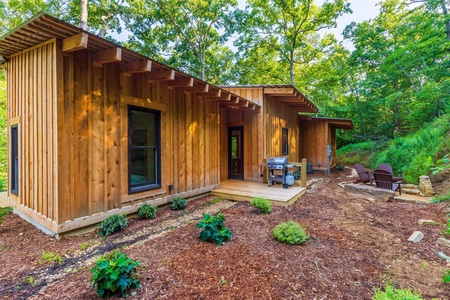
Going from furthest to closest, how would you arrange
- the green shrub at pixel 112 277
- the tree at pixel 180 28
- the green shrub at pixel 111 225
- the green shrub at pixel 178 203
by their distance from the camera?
1. the tree at pixel 180 28
2. the green shrub at pixel 178 203
3. the green shrub at pixel 111 225
4. the green shrub at pixel 112 277

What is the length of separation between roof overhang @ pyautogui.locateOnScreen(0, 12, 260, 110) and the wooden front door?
11.5 ft

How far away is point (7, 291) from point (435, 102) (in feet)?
47.3

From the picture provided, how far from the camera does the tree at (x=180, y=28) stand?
14969 millimetres

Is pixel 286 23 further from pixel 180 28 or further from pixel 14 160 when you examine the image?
pixel 14 160

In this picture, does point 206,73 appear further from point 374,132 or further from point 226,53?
point 374,132

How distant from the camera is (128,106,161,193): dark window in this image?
4180 millimetres

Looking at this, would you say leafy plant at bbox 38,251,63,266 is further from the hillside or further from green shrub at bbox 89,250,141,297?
the hillside

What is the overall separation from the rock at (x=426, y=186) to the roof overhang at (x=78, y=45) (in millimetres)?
6833

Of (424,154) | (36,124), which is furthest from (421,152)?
(36,124)

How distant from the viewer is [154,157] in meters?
4.68

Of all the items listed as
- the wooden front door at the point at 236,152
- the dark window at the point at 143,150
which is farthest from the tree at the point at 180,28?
the dark window at the point at 143,150

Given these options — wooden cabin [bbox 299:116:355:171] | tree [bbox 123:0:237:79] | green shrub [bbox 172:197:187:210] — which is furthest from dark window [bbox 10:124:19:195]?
tree [bbox 123:0:237:79]

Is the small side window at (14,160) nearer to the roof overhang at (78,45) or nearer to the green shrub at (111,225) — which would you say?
the roof overhang at (78,45)

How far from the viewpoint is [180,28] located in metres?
15.8
